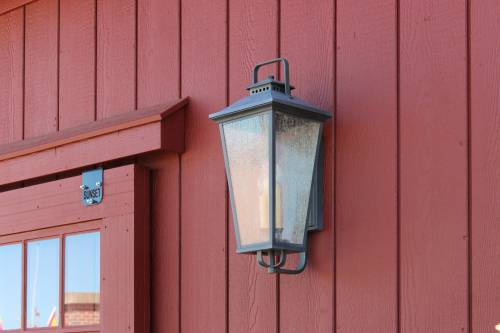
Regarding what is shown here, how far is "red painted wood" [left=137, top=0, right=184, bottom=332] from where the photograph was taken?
3.82 m

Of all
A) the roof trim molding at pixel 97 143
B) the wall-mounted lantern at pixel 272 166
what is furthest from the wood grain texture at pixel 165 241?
the wall-mounted lantern at pixel 272 166

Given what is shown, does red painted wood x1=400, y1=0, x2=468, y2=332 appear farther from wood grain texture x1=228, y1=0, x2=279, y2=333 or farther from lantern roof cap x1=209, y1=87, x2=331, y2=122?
wood grain texture x1=228, y1=0, x2=279, y2=333

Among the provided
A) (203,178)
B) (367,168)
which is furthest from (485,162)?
(203,178)

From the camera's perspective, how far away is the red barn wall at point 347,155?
3.00 m

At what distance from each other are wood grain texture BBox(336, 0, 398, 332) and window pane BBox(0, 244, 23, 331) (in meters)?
1.62

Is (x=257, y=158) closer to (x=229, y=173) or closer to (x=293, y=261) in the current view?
(x=229, y=173)

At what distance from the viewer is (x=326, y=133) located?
3.36 m

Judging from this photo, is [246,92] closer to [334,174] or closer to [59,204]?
[334,174]

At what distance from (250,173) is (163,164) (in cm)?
81

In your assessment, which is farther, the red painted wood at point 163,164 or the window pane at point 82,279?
the window pane at point 82,279

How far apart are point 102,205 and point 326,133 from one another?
1026 millimetres

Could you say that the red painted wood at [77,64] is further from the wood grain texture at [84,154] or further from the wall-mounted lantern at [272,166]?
the wall-mounted lantern at [272,166]

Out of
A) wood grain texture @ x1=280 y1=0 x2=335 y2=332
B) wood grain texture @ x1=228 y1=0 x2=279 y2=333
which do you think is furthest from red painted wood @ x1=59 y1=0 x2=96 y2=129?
wood grain texture @ x1=280 y1=0 x2=335 y2=332

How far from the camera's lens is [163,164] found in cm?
392
